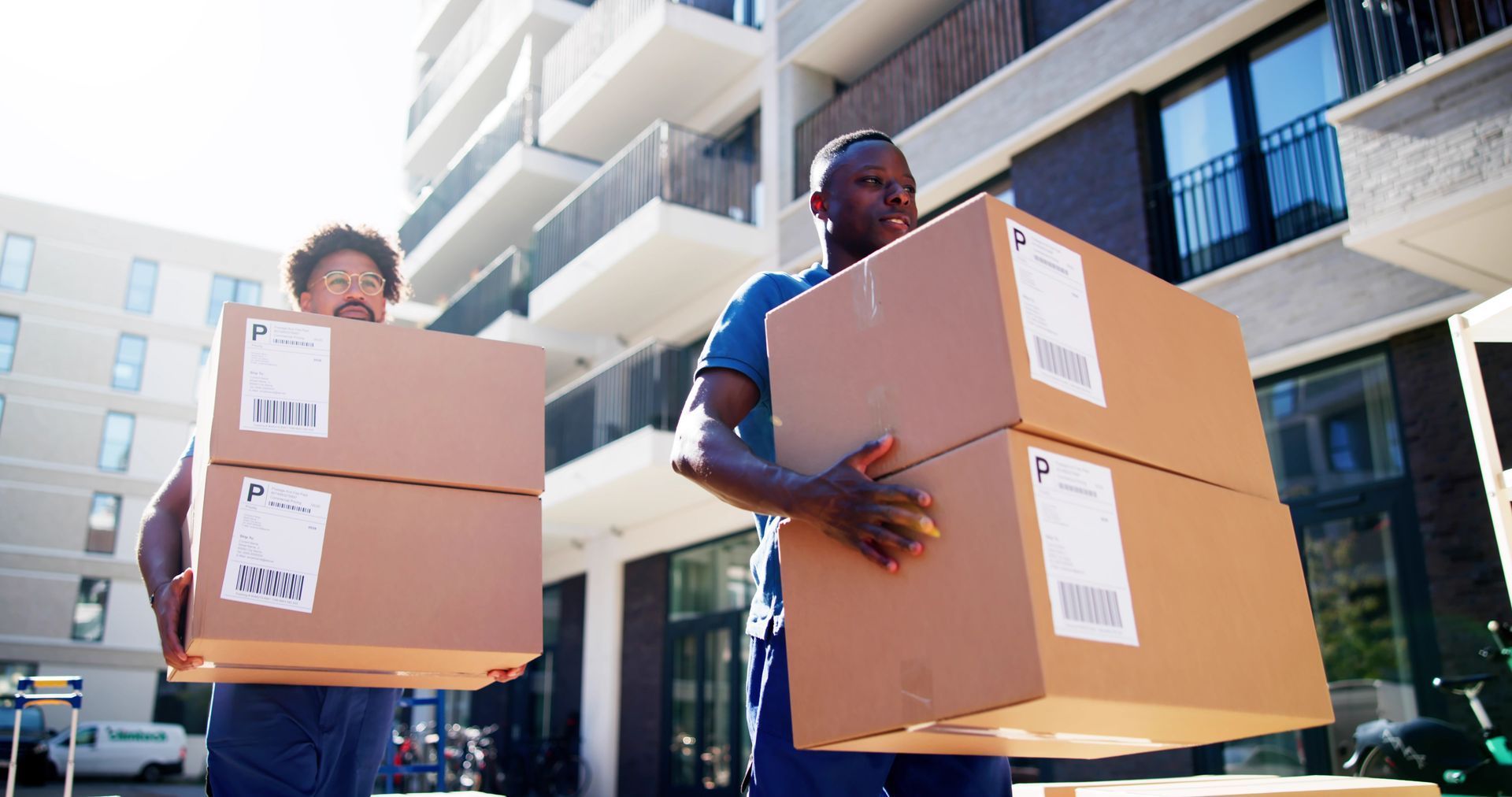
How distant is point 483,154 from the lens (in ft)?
64.6

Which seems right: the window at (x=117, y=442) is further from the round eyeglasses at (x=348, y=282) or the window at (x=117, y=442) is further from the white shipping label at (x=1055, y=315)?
the white shipping label at (x=1055, y=315)

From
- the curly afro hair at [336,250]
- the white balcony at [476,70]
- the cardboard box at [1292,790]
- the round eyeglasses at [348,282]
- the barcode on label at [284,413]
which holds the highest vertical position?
the white balcony at [476,70]

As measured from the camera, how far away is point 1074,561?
1.54 m

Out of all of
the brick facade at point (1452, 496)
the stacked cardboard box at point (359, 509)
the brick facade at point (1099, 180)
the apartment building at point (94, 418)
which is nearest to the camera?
the stacked cardboard box at point (359, 509)

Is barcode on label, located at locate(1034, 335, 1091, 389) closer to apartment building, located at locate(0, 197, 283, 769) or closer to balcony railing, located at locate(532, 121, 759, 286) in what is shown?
balcony railing, located at locate(532, 121, 759, 286)

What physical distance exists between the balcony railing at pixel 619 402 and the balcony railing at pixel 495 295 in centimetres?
212

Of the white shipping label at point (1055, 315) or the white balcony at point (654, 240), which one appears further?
the white balcony at point (654, 240)

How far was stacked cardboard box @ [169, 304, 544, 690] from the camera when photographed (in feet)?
7.85

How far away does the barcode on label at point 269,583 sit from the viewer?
2.37 meters

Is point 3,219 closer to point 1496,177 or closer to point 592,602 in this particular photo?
point 592,602

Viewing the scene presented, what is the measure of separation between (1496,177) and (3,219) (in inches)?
1632

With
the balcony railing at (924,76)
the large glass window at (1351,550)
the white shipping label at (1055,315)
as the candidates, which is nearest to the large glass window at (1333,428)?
the large glass window at (1351,550)

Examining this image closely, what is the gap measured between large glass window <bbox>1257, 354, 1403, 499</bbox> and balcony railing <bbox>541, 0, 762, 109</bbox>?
867 cm

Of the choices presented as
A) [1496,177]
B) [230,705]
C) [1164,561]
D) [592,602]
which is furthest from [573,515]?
[1164,561]
